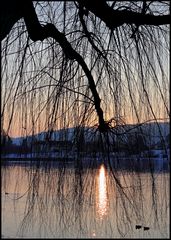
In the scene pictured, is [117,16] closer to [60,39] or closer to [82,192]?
[60,39]

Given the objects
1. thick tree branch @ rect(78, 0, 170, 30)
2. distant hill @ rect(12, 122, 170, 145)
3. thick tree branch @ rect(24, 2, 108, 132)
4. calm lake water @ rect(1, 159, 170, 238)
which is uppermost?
thick tree branch @ rect(78, 0, 170, 30)

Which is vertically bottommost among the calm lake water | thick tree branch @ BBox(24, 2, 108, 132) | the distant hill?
the calm lake water

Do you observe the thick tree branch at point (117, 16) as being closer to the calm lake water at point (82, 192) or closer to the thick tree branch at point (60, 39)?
the thick tree branch at point (60, 39)

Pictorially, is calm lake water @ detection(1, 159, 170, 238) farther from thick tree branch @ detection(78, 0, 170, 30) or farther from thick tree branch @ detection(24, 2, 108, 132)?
thick tree branch @ detection(78, 0, 170, 30)

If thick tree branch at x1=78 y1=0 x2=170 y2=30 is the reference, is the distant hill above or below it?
below

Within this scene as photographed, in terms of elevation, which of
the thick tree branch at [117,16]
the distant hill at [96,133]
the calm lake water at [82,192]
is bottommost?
the calm lake water at [82,192]

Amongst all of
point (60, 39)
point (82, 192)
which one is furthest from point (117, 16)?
point (82, 192)

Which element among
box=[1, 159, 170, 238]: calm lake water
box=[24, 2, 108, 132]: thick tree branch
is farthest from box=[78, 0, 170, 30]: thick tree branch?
box=[1, 159, 170, 238]: calm lake water

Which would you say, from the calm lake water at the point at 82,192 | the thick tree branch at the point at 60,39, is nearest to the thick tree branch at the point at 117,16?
the thick tree branch at the point at 60,39
